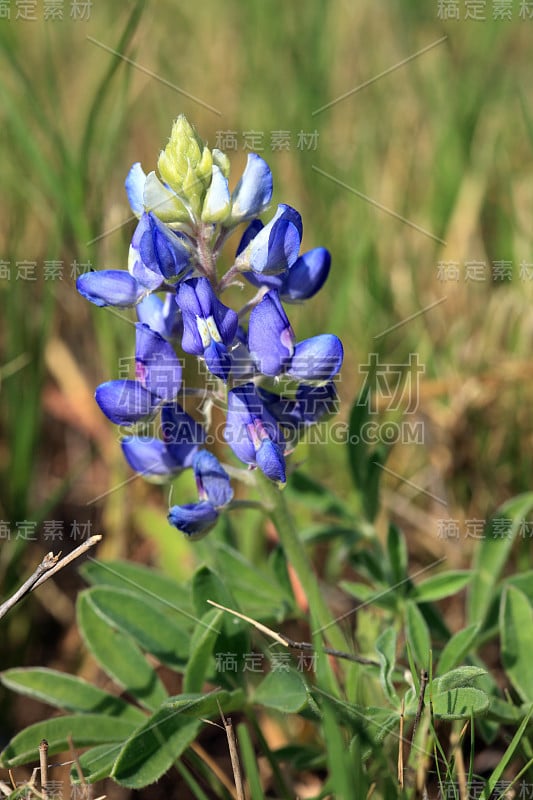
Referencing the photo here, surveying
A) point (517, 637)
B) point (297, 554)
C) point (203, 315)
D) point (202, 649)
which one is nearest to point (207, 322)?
point (203, 315)

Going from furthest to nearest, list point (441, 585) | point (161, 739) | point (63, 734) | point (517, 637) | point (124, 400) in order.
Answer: point (441, 585)
point (517, 637)
point (63, 734)
point (124, 400)
point (161, 739)

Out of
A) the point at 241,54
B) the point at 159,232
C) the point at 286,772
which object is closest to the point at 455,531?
the point at 286,772

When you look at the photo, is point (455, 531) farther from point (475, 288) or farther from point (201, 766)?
point (201, 766)

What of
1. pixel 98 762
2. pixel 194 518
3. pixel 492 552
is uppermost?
pixel 194 518

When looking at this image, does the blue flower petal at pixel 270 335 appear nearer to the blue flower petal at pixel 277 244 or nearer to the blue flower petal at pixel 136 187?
the blue flower petal at pixel 277 244

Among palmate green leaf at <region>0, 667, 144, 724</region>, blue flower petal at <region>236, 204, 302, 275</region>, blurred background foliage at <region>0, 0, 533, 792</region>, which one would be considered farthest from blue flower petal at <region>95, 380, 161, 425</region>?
palmate green leaf at <region>0, 667, 144, 724</region>

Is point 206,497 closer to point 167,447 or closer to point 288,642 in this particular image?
point 167,447
